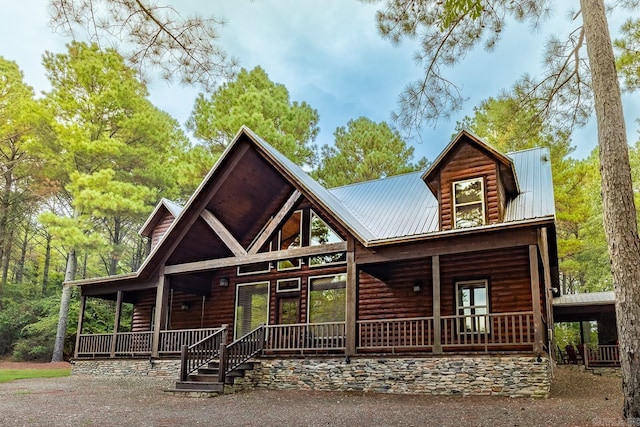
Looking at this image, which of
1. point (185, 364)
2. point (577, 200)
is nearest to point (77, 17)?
point (185, 364)

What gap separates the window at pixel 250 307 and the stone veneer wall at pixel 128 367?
248cm

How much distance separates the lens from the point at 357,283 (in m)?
12.1

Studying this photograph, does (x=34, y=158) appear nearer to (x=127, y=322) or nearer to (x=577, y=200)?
Answer: (x=127, y=322)

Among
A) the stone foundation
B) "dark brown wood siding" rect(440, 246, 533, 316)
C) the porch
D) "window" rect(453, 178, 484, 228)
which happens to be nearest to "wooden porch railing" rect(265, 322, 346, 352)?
the porch

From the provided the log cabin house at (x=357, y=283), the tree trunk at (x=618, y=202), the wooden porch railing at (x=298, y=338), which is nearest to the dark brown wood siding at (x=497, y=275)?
the log cabin house at (x=357, y=283)

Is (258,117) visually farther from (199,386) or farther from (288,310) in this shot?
(199,386)

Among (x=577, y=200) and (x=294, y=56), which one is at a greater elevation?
(x=294, y=56)

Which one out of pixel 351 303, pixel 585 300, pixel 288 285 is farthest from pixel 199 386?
pixel 585 300

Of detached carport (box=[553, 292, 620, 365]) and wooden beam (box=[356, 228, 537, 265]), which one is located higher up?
wooden beam (box=[356, 228, 537, 265])

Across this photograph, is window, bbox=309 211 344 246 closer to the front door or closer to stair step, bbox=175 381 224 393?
the front door

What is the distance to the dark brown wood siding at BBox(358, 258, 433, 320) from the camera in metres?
13.6

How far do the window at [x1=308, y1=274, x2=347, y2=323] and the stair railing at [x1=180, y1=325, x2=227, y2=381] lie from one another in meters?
3.10

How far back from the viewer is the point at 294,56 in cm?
1933

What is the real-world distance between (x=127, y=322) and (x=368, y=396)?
18.4 m
